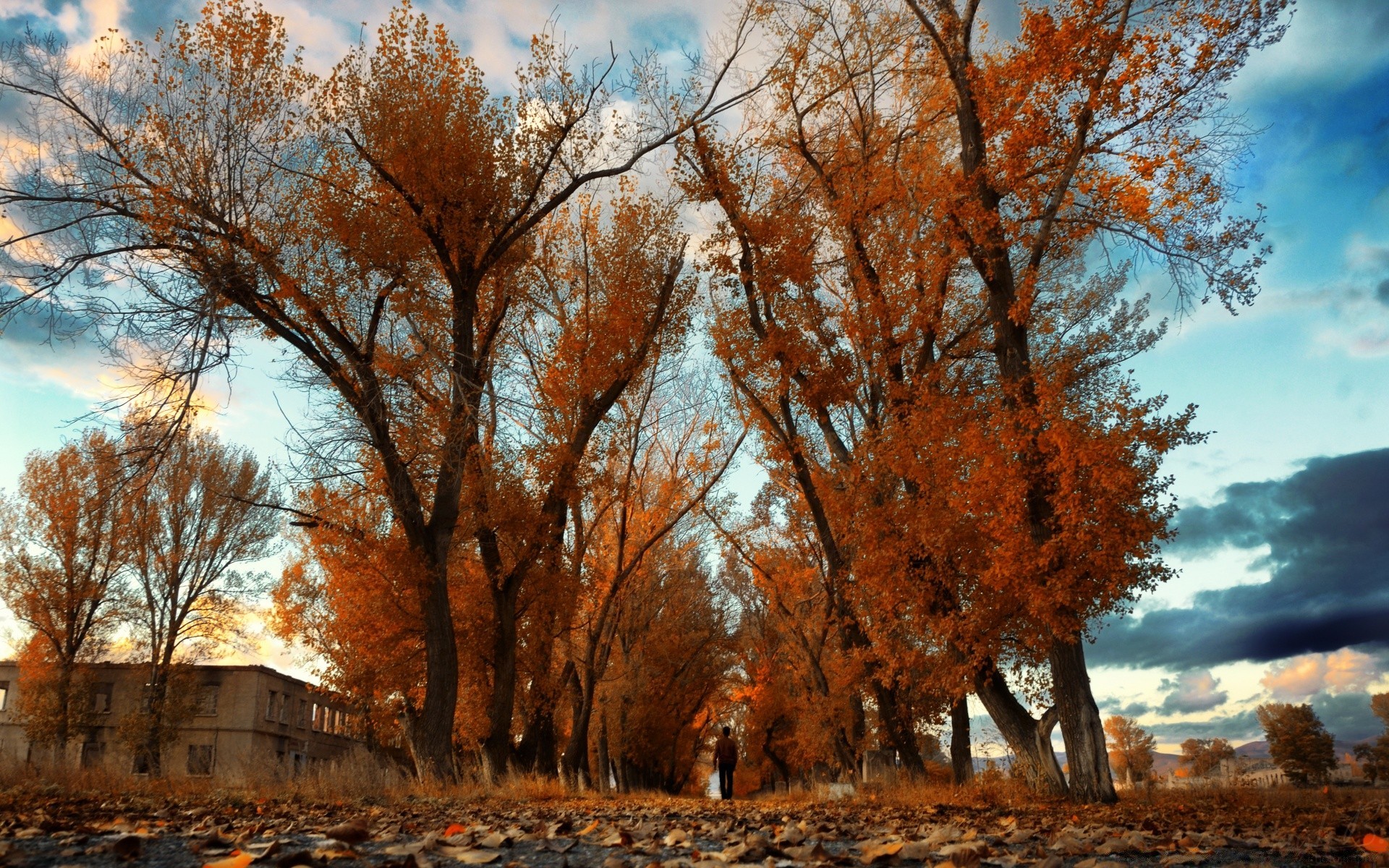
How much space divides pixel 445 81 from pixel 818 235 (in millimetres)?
7939

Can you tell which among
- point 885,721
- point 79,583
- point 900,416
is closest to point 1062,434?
point 900,416

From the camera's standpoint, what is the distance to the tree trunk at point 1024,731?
1280 centimetres

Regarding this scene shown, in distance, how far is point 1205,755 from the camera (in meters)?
29.5

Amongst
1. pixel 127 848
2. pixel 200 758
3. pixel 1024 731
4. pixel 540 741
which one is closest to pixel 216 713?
pixel 200 758

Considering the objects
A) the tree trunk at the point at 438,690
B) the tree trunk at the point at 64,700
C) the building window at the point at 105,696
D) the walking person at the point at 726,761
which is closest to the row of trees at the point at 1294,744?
the walking person at the point at 726,761

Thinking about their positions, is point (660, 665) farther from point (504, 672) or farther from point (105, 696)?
point (105, 696)

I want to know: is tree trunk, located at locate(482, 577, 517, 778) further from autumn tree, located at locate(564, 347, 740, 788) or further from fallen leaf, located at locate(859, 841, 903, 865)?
fallen leaf, located at locate(859, 841, 903, 865)

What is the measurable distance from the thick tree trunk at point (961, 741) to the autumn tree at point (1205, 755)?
5.17 m

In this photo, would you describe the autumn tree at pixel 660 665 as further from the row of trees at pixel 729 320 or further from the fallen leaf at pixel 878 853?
the fallen leaf at pixel 878 853

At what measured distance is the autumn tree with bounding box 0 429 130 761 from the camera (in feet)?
103

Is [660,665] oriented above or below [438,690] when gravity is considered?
above

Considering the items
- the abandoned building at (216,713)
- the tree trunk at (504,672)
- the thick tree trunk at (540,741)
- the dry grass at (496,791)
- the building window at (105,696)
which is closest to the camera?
the dry grass at (496,791)

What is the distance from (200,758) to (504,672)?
35.9 metres

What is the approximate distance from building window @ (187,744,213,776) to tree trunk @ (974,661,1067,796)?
133 feet
